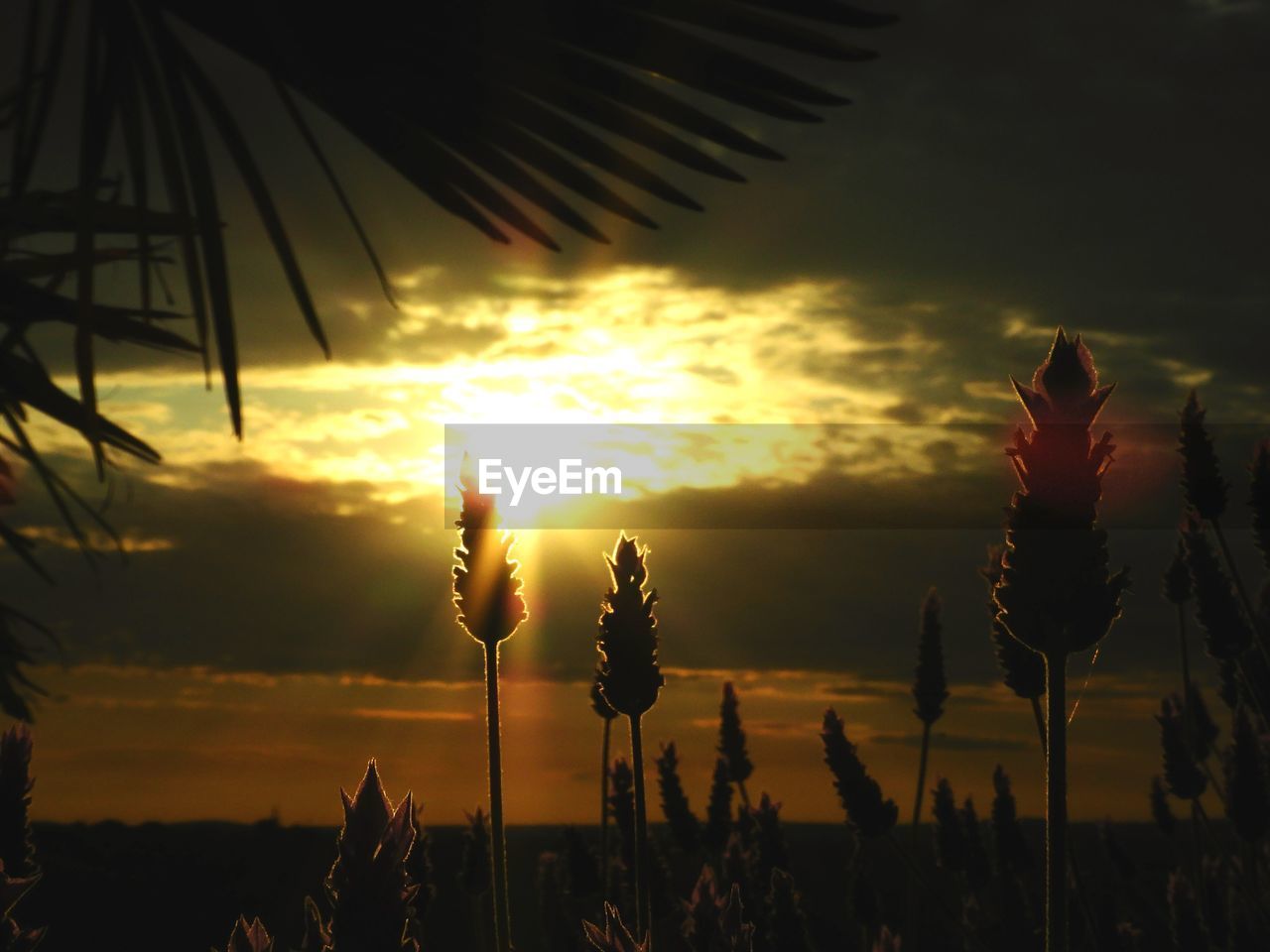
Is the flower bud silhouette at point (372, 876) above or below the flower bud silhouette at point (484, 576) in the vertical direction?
below

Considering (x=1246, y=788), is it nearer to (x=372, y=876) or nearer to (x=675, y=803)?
(x=675, y=803)

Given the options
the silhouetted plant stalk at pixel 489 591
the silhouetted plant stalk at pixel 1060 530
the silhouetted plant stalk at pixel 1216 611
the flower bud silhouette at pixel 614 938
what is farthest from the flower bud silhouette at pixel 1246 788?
the flower bud silhouette at pixel 614 938

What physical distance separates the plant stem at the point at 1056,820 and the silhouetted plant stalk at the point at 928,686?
5489 mm

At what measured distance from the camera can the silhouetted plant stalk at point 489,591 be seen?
4.58 meters

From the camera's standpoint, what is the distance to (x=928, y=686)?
27.2 feet

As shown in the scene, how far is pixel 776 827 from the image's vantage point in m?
7.91

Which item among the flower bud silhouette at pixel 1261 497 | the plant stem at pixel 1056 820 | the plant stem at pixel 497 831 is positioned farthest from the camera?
the flower bud silhouette at pixel 1261 497

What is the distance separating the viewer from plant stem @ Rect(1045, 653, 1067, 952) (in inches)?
108

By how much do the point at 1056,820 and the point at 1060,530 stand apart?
672mm

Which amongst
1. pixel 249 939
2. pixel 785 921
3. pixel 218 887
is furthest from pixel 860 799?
pixel 218 887

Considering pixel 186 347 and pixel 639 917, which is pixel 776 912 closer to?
pixel 639 917

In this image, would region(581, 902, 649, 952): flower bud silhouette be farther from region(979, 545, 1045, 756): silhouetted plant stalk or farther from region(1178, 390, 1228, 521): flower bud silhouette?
region(1178, 390, 1228, 521): flower bud silhouette

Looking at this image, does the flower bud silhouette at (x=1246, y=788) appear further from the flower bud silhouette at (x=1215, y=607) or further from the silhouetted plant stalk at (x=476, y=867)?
the silhouetted plant stalk at (x=476, y=867)

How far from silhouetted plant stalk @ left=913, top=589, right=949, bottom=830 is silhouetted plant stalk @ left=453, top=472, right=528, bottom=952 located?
398cm
